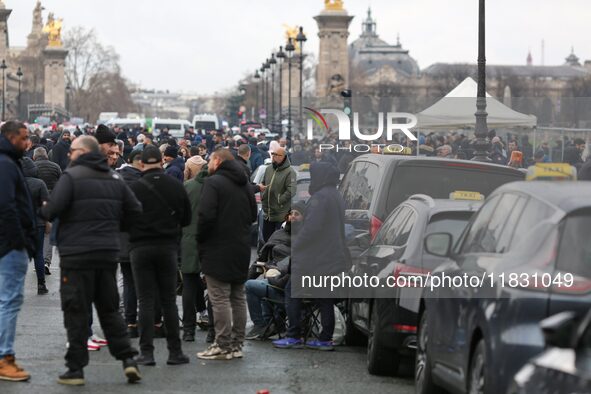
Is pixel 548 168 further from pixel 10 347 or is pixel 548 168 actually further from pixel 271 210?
pixel 271 210

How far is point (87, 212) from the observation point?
11117 mm

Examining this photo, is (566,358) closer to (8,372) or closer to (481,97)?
(8,372)

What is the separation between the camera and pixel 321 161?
13.9 m

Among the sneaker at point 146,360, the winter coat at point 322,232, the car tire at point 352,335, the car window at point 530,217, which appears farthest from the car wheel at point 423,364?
the car tire at point 352,335

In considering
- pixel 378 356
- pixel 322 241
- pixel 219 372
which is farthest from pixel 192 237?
pixel 378 356

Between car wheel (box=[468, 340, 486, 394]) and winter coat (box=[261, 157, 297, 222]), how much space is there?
35.3 ft

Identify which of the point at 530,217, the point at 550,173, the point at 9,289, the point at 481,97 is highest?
the point at 481,97

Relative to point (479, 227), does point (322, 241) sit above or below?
below

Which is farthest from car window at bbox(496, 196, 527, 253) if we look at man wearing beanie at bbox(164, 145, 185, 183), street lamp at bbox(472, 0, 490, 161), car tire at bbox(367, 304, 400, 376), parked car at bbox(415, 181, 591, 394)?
street lamp at bbox(472, 0, 490, 161)

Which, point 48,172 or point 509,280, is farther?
point 48,172

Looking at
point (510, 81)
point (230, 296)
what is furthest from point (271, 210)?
point (510, 81)

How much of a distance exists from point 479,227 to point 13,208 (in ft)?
11.7

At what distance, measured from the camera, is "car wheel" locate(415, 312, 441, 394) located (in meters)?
10.3

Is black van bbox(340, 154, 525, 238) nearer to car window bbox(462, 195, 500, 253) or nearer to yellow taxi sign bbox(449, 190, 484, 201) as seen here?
yellow taxi sign bbox(449, 190, 484, 201)
